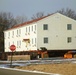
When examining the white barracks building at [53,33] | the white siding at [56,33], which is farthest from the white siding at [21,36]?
the white siding at [56,33]

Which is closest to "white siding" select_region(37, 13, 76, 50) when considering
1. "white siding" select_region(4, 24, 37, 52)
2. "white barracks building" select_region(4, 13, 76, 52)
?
"white barracks building" select_region(4, 13, 76, 52)

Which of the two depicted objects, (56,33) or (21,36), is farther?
(21,36)

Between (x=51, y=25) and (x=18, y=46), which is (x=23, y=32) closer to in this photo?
(x=18, y=46)

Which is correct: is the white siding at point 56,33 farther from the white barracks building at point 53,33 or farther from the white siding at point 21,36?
the white siding at point 21,36

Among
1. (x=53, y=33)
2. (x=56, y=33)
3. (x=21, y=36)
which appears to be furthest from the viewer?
(x=21, y=36)

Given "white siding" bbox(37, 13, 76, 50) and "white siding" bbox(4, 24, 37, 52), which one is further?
"white siding" bbox(4, 24, 37, 52)

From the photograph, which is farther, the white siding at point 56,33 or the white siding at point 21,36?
the white siding at point 21,36

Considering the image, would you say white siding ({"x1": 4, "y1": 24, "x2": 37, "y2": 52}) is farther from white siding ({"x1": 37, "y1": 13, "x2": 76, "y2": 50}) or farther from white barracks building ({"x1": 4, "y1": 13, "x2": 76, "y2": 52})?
white siding ({"x1": 37, "y1": 13, "x2": 76, "y2": 50})

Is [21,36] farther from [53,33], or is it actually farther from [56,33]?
[56,33]

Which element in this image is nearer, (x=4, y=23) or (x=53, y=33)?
(x=53, y=33)

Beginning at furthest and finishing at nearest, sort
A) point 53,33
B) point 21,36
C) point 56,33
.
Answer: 1. point 21,36
2. point 56,33
3. point 53,33

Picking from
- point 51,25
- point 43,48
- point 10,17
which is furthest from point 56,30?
point 10,17

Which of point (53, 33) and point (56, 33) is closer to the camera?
point (53, 33)

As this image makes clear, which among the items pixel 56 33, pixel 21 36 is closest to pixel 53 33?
pixel 56 33
